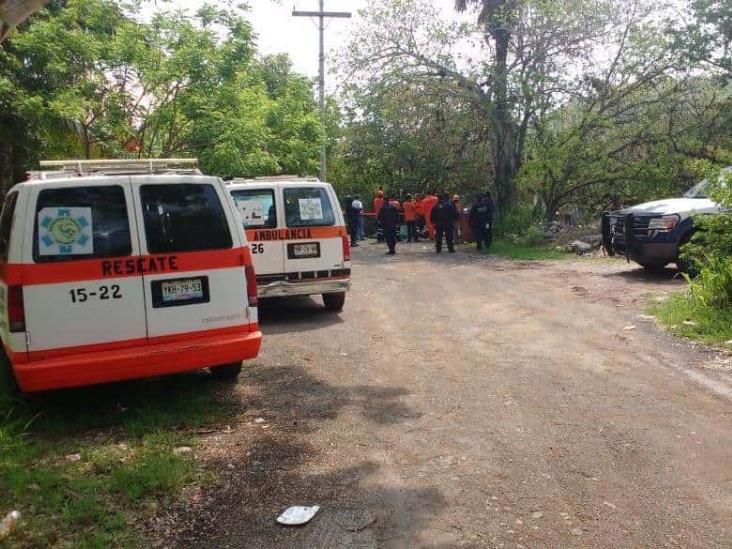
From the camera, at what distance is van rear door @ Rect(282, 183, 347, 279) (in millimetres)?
9367

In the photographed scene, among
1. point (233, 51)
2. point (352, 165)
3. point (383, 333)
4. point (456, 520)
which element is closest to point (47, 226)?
point (456, 520)

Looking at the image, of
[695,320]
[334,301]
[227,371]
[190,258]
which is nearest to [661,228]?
[695,320]

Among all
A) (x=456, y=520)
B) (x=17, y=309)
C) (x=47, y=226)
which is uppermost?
(x=47, y=226)

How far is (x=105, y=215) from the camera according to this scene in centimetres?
528

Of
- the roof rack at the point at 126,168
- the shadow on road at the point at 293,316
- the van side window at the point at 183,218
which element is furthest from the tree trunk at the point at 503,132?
the van side window at the point at 183,218

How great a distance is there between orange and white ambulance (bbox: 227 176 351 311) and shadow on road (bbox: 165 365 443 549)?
375 centimetres

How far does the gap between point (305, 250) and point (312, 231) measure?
279 mm

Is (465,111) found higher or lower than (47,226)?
higher

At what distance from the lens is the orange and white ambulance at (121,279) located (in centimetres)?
498

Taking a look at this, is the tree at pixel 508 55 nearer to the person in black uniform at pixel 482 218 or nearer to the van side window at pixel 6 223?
the person in black uniform at pixel 482 218

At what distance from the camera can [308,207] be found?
31.2 ft

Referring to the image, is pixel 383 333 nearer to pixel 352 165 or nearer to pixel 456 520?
pixel 456 520

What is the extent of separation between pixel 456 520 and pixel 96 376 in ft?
9.65

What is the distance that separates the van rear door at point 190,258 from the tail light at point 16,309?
0.88 meters
